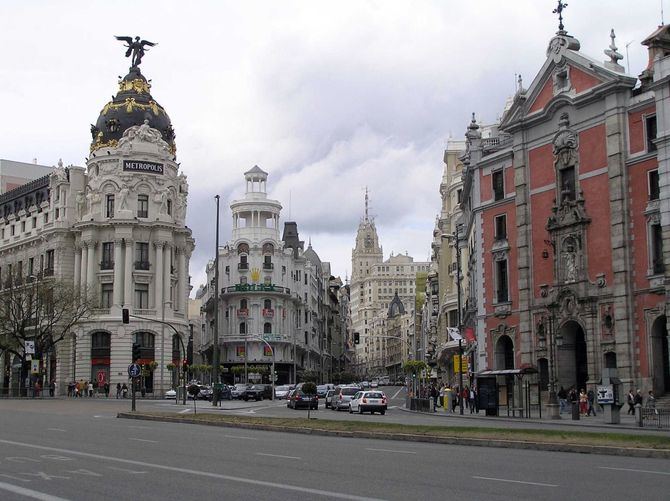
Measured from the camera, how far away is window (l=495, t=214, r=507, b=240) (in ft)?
185

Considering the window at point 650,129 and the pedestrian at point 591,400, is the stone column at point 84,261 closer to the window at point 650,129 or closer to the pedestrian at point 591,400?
the pedestrian at point 591,400

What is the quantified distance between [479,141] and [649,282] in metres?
19.1

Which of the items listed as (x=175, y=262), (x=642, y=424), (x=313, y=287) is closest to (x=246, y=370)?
(x=175, y=262)

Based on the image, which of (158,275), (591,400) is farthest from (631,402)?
(158,275)

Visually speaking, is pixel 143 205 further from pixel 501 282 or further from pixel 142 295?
pixel 501 282

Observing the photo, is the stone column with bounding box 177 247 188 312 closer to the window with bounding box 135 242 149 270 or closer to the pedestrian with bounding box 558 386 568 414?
the window with bounding box 135 242 149 270

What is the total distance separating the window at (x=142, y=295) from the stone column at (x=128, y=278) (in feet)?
3.15

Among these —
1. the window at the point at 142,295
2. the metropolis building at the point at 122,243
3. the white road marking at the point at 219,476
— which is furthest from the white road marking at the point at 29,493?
the window at the point at 142,295

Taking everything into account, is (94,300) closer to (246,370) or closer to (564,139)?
(246,370)

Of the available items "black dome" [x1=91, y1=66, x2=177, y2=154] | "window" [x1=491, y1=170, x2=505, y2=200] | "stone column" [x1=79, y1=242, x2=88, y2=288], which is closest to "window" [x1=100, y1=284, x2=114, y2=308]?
"stone column" [x1=79, y1=242, x2=88, y2=288]

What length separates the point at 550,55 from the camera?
52.4m

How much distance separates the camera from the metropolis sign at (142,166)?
89812 millimetres

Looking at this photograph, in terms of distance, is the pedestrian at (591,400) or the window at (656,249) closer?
the window at (656,249)

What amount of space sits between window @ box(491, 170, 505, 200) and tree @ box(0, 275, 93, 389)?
39894mm
